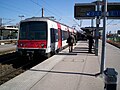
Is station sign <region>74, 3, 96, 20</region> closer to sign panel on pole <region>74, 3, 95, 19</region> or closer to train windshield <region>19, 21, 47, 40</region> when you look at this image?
sign panel on pole <region>74, 3, 95, 19</region>

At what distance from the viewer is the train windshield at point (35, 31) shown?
14914 mm

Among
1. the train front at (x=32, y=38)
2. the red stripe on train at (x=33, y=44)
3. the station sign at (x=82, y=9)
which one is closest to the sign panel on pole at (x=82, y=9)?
the station sign at (x=82, y=9)

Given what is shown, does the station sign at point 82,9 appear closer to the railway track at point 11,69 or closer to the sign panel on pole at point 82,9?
the sign panel on pole at point 82,9

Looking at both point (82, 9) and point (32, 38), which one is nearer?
point (32, 38)

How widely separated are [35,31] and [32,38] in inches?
19.6

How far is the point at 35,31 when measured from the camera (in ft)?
49.1

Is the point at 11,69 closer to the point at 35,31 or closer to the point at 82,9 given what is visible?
the point at 35,31

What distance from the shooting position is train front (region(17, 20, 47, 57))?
47.7ft

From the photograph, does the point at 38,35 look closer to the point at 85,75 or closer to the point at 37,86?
the point at 85,75

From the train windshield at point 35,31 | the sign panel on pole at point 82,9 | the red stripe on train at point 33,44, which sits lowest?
the red stripe on train at point 33,44

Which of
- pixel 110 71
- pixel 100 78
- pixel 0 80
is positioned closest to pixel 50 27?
pixel 0 80

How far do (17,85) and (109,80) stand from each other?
359 centimetres

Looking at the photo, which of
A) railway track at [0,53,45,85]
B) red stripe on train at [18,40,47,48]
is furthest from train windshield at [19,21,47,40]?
railway track at [0,53,45,85]

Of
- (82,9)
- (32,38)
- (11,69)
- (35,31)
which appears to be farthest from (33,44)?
(82,9)
